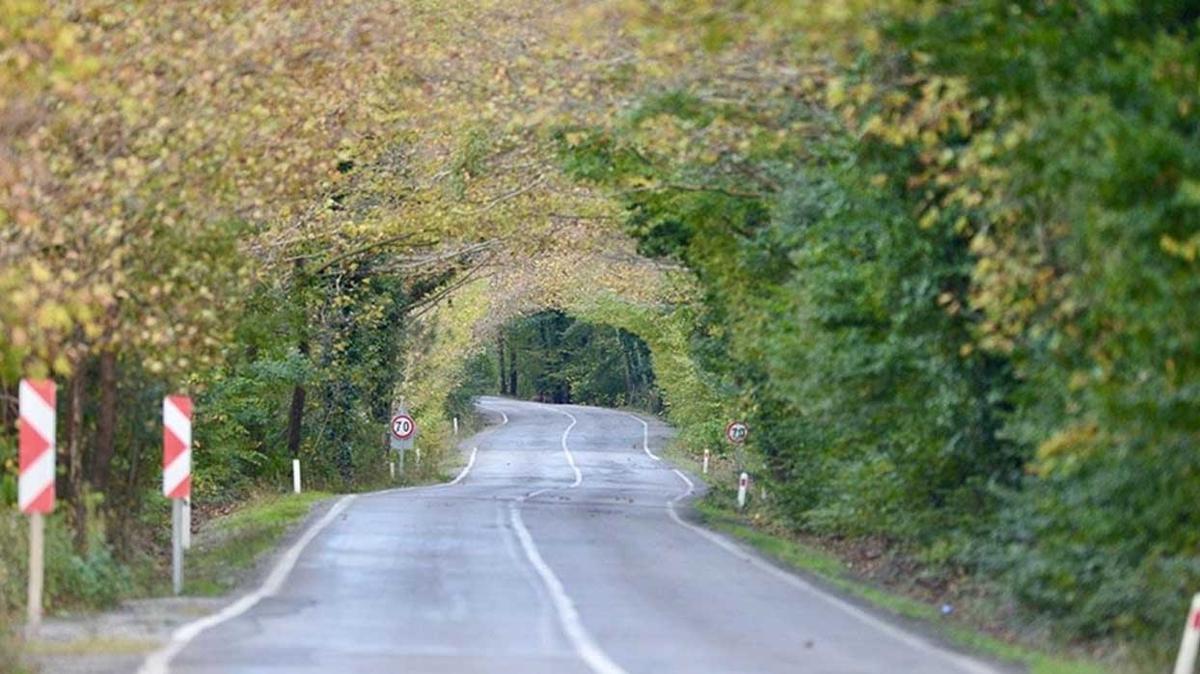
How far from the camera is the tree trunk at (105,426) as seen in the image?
64.2 ft

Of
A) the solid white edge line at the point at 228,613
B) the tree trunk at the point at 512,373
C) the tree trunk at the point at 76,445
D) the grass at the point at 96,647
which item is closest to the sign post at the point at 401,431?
the solid white edge line at the point at 228,613

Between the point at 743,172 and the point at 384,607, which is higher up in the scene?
the point at 743,172

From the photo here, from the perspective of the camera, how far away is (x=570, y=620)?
15938 millimetres

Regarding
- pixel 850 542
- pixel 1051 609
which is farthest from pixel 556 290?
pixel 1051 609

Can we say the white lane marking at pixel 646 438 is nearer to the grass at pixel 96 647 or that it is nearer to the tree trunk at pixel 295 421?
the tree trunk at pixel 295 421

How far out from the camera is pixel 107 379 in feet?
64.3

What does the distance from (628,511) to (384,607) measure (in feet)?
58.5

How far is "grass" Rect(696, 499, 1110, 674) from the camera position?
45.3ft

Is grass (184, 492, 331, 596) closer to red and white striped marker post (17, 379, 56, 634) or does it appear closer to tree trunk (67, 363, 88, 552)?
tree trunk (67, 363, 88, 552)

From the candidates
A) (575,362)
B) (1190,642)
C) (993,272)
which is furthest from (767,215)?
(575,362)

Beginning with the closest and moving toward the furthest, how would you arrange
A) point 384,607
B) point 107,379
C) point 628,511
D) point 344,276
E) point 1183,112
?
point 1183,112, point 384,607, point 107,379, point 628,511, point 344,276

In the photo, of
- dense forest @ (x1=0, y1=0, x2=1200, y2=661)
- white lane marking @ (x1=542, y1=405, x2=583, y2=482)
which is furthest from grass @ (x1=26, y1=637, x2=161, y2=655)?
white lane marking @ (x1=542, y1=405, x2=583, y2=482)

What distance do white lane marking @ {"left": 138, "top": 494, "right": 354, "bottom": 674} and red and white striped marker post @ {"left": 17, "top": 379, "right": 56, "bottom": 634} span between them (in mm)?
1145

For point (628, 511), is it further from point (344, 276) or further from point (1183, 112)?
point (1183, 112)
